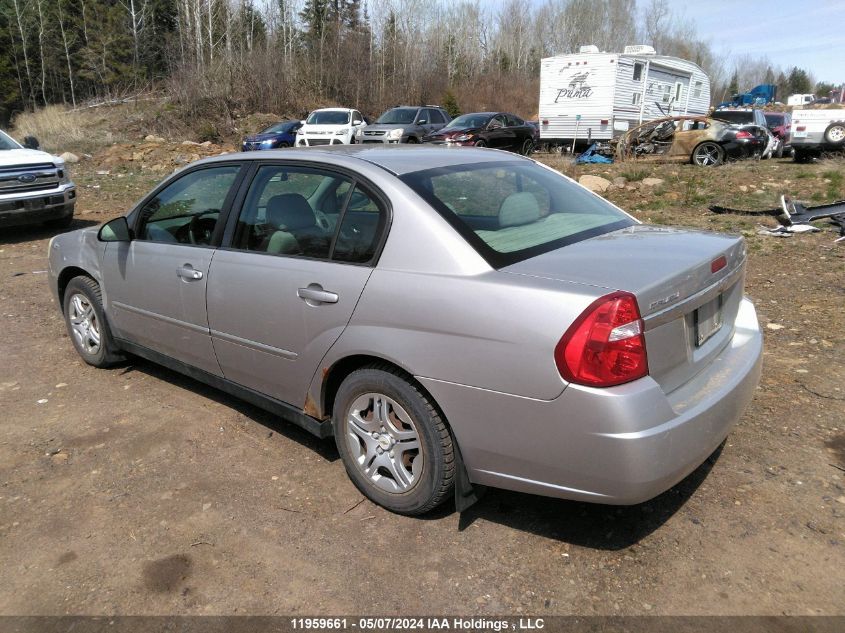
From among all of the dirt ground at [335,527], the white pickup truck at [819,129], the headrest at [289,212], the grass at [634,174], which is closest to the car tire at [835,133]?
the white pickup truck at [819,129]

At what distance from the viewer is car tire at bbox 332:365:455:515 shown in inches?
108

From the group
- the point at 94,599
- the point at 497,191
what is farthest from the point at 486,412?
the point at 94,599

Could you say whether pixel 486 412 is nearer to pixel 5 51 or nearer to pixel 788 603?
pixel 788 603

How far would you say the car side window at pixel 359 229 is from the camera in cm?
298

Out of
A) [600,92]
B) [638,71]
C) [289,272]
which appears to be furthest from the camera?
[638,71]

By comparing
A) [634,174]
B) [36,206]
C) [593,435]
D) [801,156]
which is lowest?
[36,206]

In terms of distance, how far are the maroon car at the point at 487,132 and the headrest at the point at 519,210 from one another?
15.8m

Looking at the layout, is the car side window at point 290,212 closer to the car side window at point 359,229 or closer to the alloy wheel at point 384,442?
the car side window at point 359,229

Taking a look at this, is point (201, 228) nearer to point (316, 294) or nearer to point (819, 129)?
point (316, 294)

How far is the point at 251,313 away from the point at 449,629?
183cm

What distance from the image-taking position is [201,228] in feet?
12.6

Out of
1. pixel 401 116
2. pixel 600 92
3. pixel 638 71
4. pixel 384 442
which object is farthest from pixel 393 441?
pixel 638 71

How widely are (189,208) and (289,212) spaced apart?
101 centimetres

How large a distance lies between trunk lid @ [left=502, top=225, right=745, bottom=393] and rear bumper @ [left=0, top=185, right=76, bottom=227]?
949 cm
